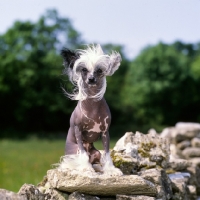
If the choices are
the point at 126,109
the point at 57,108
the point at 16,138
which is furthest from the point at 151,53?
the point at 16,138

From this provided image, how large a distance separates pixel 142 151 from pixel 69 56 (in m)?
1.96

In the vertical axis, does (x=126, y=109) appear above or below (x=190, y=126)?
above

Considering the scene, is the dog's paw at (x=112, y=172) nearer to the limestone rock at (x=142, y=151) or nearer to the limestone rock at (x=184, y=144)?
the limestone rock at (x=142, y=151)

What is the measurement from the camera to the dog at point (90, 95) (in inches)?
175

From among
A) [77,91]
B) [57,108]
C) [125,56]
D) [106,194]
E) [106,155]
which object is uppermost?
[125,56]

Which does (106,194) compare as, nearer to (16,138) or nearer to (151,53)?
(16,138)

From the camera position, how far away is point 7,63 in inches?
1318

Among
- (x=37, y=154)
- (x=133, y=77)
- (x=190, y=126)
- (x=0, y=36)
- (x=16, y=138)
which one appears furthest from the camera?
(x=133, y=77)

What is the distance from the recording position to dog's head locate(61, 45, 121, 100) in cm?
443

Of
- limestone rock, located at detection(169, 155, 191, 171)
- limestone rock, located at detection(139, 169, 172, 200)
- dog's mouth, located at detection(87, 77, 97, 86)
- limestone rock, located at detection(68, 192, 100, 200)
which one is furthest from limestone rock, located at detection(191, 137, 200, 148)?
dog's mouth, located at detection(87, 77, 97, 86)

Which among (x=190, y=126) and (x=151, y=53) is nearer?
(x=190, y=126)

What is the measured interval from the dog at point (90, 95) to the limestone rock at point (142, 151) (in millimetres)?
692

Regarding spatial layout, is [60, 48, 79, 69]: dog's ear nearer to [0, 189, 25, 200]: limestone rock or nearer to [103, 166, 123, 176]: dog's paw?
[103, 166, 123, 176]: dog's paw

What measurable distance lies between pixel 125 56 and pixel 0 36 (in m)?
16.2
